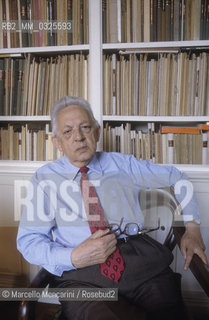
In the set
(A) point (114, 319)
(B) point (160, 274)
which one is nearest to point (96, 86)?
(B) point (160, 274)

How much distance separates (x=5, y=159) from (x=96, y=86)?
791mm

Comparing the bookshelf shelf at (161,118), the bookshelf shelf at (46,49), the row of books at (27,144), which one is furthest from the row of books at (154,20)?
A: the row of books at (27,144)

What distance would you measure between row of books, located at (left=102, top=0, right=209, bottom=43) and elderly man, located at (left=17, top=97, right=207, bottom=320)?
0.60 metres

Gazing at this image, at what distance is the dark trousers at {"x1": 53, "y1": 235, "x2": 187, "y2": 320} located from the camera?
913mm

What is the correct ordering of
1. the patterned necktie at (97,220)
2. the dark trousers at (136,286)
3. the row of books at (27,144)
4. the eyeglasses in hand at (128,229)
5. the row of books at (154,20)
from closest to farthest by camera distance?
the dark trousers at (136,286)
the patterned necktie at (97,220)
the eyeglasses in hand at (128,229)
the row of books at (154,20)
the row of books at (27,144)

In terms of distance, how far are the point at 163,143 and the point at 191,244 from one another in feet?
2.41

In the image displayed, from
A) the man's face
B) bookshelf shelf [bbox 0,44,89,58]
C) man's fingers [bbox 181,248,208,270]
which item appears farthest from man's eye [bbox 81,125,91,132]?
man's fingers [bbox 181,248,208,270]

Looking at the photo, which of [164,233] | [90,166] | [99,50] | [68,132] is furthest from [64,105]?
[164,233]

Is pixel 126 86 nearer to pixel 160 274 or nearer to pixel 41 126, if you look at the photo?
pixel 41 126

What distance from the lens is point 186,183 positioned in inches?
51.3

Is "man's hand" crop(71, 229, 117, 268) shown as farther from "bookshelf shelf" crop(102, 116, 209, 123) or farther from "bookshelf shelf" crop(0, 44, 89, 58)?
"bookshelf shelf" crop(0, 44, 89, 58)

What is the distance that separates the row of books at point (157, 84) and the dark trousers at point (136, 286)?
832 mm

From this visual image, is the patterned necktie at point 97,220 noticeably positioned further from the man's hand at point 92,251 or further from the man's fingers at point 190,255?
the man's fingers at point 190,255

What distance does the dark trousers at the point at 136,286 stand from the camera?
91 cm
